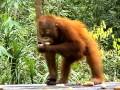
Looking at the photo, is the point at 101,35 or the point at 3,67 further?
the point at 101,35

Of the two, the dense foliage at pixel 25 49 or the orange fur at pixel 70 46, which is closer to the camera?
the orange fur at pixel 70 46

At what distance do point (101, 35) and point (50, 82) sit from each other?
94.2 inches

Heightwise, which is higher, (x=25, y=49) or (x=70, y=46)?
(x=70, y=46)

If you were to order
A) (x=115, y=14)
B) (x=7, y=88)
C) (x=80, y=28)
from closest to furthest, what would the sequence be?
1. (x=7, y=88)
2. (x=80, y=28)
3. (x=115, y=14)

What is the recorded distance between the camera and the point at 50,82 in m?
3.81

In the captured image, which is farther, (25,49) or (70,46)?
(25,49)

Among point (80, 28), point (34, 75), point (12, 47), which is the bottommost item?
point (34, 75)

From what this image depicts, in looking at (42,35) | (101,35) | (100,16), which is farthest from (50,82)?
(100,16)

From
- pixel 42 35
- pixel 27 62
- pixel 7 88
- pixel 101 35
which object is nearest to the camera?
pixel 7 88

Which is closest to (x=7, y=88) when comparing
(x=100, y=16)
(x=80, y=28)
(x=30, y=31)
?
(x=80, y=28)

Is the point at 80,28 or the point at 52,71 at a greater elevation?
the point at 80,28

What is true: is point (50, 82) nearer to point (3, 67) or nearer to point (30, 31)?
point (3, 67)

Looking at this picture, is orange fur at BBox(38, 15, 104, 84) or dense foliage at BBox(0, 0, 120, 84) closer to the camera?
orange fur at BBox(38, 15, 104, 84)

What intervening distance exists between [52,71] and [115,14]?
5273 millimetres
